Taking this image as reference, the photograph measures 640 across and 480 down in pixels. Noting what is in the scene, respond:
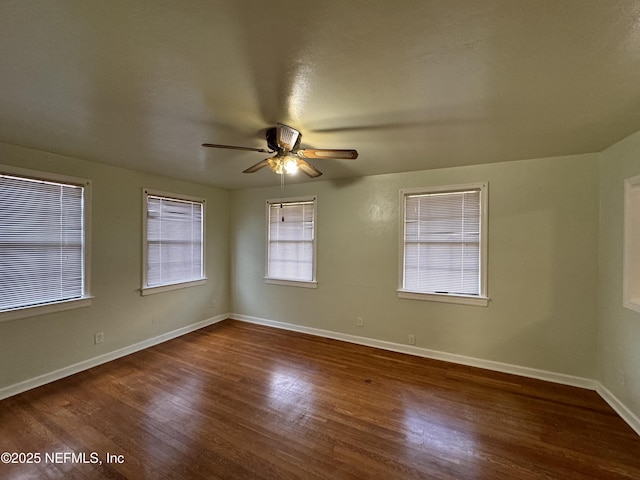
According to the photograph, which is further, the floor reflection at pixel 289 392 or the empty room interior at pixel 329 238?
the floor reflection at pixel 289 392

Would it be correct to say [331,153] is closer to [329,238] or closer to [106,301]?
[329,238]

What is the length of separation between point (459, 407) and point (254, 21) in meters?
3.16

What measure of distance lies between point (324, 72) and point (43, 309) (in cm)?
355

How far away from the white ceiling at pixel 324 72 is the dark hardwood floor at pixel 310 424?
7.88ft

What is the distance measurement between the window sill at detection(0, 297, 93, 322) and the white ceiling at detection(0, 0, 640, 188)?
1610mm

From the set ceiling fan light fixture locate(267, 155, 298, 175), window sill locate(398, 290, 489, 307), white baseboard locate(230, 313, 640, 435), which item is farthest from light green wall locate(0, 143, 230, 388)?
window sill locate(398, 290, 489, 307)

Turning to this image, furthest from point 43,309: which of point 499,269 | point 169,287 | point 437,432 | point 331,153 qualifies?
point 499,269

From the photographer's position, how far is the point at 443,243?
3408mm

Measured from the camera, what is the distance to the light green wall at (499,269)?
2.78 metres

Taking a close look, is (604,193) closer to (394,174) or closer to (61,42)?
(394,174)

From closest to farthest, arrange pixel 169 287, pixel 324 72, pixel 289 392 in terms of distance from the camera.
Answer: pixel 324 72 < pixel 289 392 < pixel 169 287

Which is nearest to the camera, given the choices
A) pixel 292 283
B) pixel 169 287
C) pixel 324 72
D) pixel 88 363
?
pixel 324 72

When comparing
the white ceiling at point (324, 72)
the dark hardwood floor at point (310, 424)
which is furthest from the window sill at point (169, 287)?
the white ceiling at point (324, 72)

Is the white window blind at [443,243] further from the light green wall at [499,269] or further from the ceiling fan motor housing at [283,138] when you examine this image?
the ceiling fan motor housing at [283,138]
